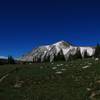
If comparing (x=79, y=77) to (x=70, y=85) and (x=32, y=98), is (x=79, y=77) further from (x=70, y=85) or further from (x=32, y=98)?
(x=32, y=98)

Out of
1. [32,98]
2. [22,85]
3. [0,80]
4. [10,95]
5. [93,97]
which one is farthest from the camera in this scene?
[0,80]

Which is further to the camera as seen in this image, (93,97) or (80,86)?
(80,86)

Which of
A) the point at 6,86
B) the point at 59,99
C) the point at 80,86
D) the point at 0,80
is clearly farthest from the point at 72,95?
the point at 0,80

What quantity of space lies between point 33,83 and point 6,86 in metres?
3.94

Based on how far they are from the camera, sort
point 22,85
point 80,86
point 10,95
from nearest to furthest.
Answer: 1. point 10,95
2. point 80,86
3. point 22,85

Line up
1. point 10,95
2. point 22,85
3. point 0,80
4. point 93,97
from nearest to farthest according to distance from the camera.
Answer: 1. point 93,97
2. point 10,95
3. point 22,85
4. point 0,80

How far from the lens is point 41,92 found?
29.5 meters

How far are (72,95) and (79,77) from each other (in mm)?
9539

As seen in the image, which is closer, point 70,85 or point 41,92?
point 41,92

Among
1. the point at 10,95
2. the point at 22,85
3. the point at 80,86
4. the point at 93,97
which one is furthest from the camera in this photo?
the point at 22,85

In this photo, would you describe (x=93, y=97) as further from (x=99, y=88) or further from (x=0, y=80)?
(x=0, y=80)

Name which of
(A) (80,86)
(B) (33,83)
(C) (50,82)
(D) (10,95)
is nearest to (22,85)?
(B) (33,83)

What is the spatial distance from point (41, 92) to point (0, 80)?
13.1 metres

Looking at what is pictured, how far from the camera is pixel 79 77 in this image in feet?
119
